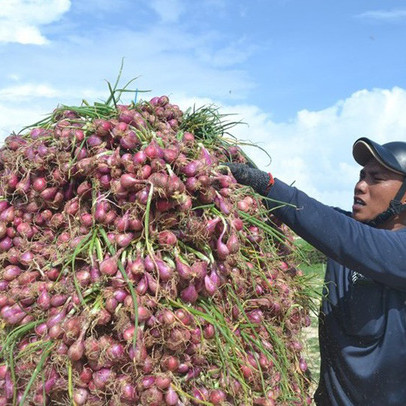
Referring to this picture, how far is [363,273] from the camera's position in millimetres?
2260

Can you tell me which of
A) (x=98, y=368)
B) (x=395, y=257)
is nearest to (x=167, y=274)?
(x=98, y=368)

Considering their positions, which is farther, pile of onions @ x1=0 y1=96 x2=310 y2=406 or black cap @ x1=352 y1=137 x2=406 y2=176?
black cap @ x1=352 y1=137 x2=406 y2=176

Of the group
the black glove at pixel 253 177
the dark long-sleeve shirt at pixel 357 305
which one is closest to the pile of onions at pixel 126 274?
the black glove at pixel 253 177

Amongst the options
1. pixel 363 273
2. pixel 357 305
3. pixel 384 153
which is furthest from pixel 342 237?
pixel 384 153

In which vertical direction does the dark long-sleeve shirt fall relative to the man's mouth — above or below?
below

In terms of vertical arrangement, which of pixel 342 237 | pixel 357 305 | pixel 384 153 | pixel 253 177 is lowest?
pixel 357 305

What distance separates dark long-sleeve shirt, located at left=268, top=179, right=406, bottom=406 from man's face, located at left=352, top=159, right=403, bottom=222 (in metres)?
0.19

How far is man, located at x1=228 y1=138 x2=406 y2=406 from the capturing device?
2170mm

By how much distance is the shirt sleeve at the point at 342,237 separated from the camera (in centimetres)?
212

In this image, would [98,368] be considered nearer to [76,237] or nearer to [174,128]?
[76,237]

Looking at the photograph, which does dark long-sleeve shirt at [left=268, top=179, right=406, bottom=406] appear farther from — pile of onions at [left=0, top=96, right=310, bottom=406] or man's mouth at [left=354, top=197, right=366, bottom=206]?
pile of onions at [left=0, top=96, right=310, bottom=406]

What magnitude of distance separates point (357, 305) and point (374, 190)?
0.59 metres

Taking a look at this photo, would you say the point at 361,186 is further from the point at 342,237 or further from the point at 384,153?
the point at 342,237

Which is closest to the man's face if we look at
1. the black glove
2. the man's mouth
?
the man's mouth
